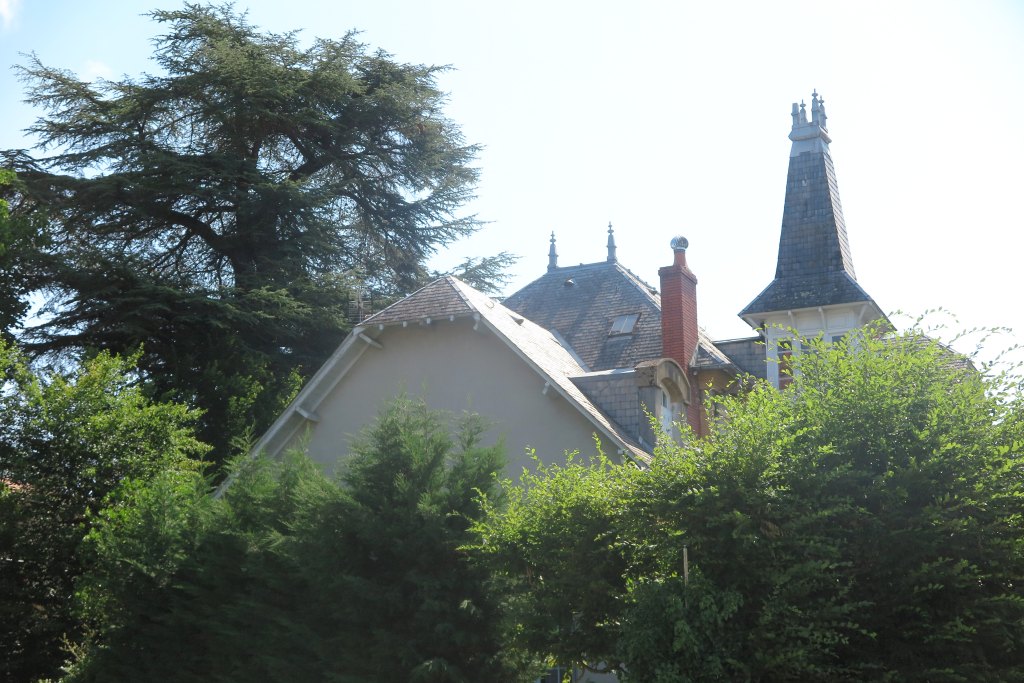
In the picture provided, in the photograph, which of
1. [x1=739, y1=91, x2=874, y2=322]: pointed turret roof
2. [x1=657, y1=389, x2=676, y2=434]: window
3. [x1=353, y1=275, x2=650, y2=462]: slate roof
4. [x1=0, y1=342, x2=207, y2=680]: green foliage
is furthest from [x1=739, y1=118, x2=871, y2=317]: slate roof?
[x1=0, y1=342, x2=207, y2=680]: green foliage

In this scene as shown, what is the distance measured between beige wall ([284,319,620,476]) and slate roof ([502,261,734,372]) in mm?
4147

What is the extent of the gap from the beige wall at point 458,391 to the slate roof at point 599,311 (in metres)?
4.15

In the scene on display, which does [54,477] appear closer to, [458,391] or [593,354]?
[458,391]

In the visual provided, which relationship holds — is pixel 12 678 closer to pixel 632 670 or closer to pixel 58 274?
pixel 58 274

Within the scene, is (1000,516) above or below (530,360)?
below

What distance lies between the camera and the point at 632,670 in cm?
1116

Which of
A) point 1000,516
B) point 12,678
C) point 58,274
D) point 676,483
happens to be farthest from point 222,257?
point 1000,516

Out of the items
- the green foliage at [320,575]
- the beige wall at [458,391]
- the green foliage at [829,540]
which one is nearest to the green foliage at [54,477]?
the green foliage at [320,575]

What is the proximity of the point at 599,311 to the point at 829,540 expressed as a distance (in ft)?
54.6

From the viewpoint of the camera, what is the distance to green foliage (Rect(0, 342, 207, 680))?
67.3 feet

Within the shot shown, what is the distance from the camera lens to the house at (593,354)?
20.2m

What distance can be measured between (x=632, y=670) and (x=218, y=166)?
67.5 feet

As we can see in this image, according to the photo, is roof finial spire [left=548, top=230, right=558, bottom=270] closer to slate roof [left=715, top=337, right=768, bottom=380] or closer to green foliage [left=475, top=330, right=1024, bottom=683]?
slate roof [left=715, top=337, right=768, bottom=380]

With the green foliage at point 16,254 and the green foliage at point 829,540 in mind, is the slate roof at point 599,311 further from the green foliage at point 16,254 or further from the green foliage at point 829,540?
the green foliage at point 16,254
